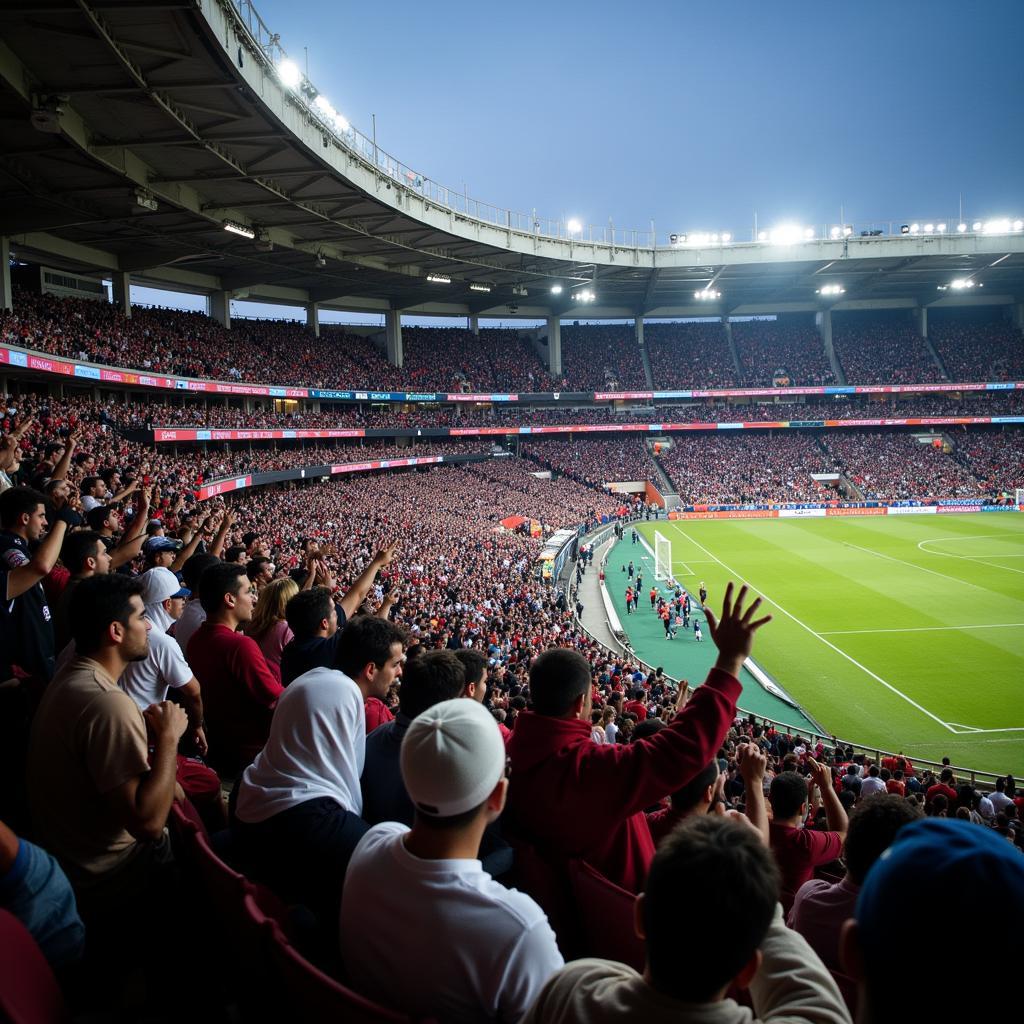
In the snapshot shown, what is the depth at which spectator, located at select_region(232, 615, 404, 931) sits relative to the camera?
2.76 m

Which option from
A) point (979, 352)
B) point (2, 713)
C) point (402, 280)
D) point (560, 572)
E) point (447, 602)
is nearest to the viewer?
point (2, 713)

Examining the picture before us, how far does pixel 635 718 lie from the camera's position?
10.2 metres

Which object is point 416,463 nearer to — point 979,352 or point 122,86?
point 122,86

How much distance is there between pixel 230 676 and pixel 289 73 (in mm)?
24330

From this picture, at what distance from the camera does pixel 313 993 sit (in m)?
2.08

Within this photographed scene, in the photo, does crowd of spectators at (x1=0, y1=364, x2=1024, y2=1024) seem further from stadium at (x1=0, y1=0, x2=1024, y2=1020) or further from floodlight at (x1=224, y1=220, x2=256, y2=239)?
floodlight at (x1=224, y1=220, x2=256, y2=239)

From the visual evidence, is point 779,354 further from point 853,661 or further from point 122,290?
point 122,290

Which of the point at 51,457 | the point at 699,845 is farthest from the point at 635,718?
the point at 51,457

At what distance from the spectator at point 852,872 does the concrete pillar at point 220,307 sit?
48.8 m

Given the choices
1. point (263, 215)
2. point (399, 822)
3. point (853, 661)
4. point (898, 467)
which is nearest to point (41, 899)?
point (399, 822)

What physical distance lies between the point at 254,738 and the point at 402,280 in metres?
48.3

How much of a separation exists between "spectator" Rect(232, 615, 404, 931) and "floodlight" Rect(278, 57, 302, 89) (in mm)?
24774

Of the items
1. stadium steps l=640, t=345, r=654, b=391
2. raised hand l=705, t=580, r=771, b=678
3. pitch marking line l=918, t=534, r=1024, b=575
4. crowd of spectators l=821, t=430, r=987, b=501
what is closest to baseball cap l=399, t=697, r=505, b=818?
raised hand l=705, t=580, r=771, b=678

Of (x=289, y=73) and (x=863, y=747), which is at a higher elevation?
A: (x=289, y=73)
